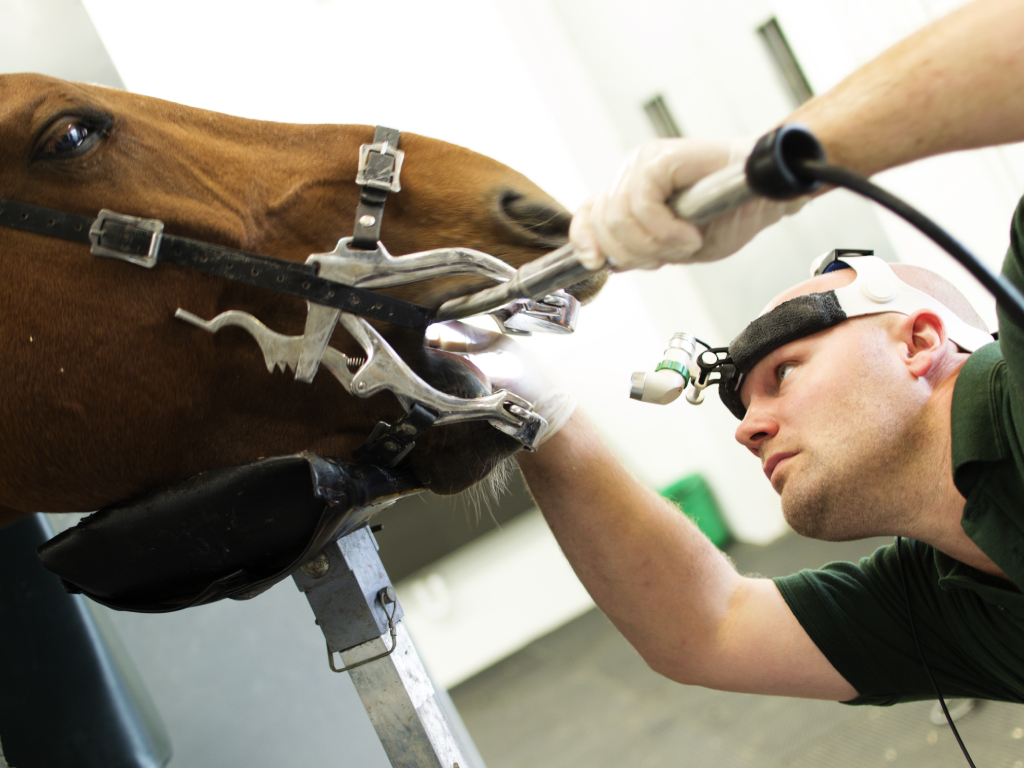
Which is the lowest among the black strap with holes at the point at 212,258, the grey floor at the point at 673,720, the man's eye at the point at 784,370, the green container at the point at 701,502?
the grey floor at the point at 673,720

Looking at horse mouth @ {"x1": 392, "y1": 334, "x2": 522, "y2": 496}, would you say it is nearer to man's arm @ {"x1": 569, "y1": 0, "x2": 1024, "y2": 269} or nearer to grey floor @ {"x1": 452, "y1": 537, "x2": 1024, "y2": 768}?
man's arm @ {"x1": 569, "y1": 0, "x2": 1024, "y2": 269}

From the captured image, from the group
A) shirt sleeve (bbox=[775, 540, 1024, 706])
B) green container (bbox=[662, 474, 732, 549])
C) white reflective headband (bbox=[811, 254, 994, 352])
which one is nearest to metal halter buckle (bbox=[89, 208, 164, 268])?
white reflective headband (bbox=[811, 254, 994, 352])

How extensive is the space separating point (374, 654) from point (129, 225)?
0.52m

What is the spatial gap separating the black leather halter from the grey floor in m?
2.04

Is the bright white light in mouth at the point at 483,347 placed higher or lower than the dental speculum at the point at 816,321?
higher

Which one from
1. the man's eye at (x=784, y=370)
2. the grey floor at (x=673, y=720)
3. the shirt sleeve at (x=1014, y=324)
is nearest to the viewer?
the shirt sleeve at (x=1014, y=324)

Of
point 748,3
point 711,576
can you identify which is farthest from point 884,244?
point 711,576

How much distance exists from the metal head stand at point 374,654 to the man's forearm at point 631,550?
0.34 m

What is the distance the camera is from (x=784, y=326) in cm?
105

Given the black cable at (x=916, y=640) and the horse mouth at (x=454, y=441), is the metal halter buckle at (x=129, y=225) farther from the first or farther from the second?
the black cable at (x=916, y=640)

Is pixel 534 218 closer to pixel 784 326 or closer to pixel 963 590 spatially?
pixel 784 326

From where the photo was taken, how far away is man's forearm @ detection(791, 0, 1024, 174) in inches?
19.6

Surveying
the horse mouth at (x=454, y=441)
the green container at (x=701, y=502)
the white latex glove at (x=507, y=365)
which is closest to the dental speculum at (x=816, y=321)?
the white latex glove at (x=507, y=365)

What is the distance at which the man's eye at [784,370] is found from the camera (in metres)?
1.08
